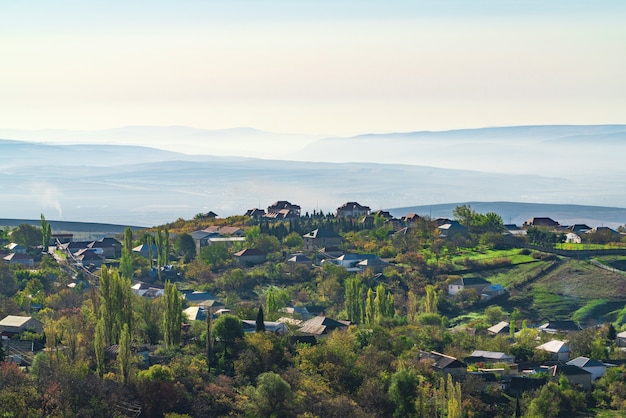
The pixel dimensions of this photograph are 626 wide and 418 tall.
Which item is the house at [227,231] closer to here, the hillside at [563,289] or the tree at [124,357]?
the hillside at [563,289]

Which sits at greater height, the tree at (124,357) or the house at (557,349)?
the tree at (124,357)

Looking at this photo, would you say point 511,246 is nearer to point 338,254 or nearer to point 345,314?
point 338,254

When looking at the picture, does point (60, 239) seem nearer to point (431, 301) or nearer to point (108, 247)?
point (108, 247)

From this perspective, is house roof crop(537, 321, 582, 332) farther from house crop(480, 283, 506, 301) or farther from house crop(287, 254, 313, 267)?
house crop(287, 254, 313, 267)

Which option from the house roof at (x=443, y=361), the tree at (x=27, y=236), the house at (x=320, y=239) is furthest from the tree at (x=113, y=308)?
the house at (x=320, y=239)

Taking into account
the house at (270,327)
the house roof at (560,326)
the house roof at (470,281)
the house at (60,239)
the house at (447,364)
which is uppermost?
the house at (60,239)

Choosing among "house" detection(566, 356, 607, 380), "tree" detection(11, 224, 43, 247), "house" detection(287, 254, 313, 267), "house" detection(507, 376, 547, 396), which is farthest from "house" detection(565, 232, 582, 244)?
"house" detection(507, 376, 547, 396)

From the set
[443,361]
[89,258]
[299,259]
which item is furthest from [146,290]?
[443,361]

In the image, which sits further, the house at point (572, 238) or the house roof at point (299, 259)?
the house at point (572, 238)
